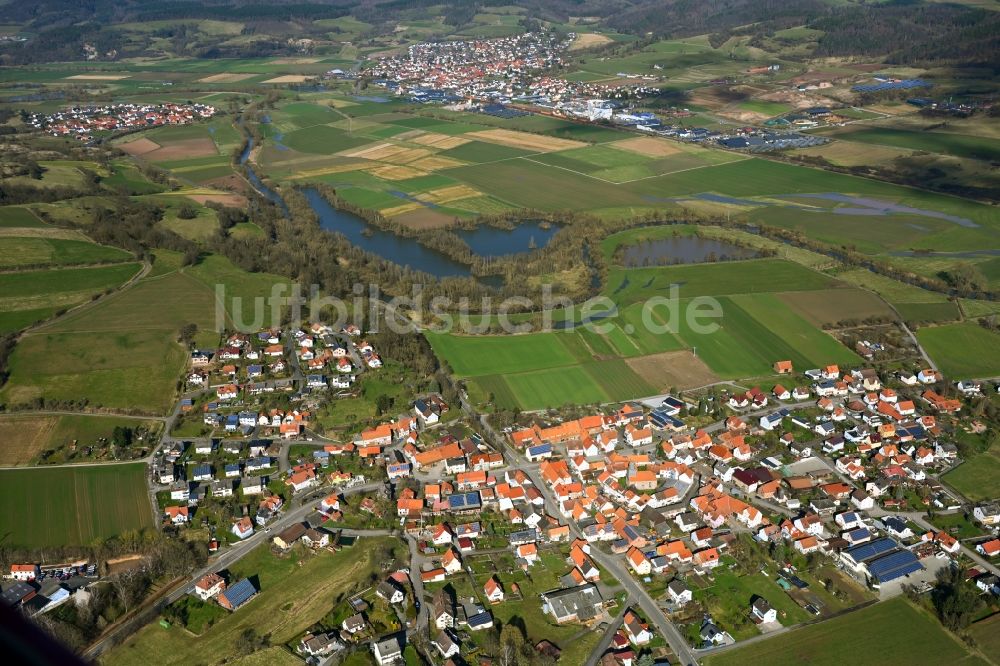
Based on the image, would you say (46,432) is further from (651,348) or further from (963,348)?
(963,348)

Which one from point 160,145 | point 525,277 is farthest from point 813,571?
point 160,145

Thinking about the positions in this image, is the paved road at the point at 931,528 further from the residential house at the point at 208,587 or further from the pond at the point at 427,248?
the pond at the point at 427,248

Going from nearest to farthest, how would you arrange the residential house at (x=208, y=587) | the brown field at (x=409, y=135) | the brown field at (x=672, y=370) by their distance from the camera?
the residential house at (x=208, y=587), the brown field at (x=672, y=370), the brown field at (x=409, y=135)

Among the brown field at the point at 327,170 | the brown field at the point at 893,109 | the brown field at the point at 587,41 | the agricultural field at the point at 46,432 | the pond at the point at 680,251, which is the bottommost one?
the agricultural field at the point at 46,432

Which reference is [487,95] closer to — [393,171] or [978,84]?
[393,171]

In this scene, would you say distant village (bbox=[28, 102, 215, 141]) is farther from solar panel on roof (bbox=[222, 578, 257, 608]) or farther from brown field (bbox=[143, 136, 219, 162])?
solar panel on roof (bbox=[222, 578, 257, 608])

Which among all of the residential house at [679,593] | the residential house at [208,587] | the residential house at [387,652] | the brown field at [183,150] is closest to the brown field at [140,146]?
the brown field at [183,150]
